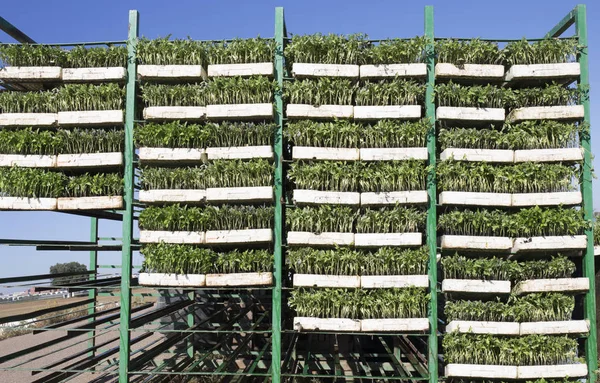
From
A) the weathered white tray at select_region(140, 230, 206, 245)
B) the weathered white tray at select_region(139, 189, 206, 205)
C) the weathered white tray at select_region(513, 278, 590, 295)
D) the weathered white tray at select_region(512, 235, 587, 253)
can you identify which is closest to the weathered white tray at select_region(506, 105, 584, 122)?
the weathered white tray at select_region(512, 235, 587, 253)

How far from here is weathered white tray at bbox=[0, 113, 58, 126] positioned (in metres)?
6.13

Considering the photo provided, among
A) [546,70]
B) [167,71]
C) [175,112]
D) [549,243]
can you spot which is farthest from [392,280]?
[167,71]

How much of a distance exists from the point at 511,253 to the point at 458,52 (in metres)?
2.67

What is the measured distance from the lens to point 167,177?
19.6 ft

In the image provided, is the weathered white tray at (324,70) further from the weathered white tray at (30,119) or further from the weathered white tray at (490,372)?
the weathered white tray at (490,372)

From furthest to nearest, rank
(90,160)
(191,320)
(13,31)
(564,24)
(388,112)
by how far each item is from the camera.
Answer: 1. (191,320)
2. (13,31)
3. (564,24)
4. (90,160)
5. (388,112)

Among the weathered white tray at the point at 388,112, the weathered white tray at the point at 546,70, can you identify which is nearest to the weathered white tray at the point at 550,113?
the weathered white tray at the point at 546,70

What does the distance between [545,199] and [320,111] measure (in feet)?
9.91

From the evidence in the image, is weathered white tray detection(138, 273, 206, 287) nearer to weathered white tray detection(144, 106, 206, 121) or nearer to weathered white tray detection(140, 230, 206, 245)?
weathered white tray detection(140, 230, 206, 245)

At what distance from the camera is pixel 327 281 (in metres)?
5.69

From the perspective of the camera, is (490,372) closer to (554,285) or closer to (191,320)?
(554,285)

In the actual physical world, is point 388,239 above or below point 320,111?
below

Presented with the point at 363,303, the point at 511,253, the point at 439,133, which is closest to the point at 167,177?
the point at 363,303

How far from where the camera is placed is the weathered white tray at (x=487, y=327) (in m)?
5.64
